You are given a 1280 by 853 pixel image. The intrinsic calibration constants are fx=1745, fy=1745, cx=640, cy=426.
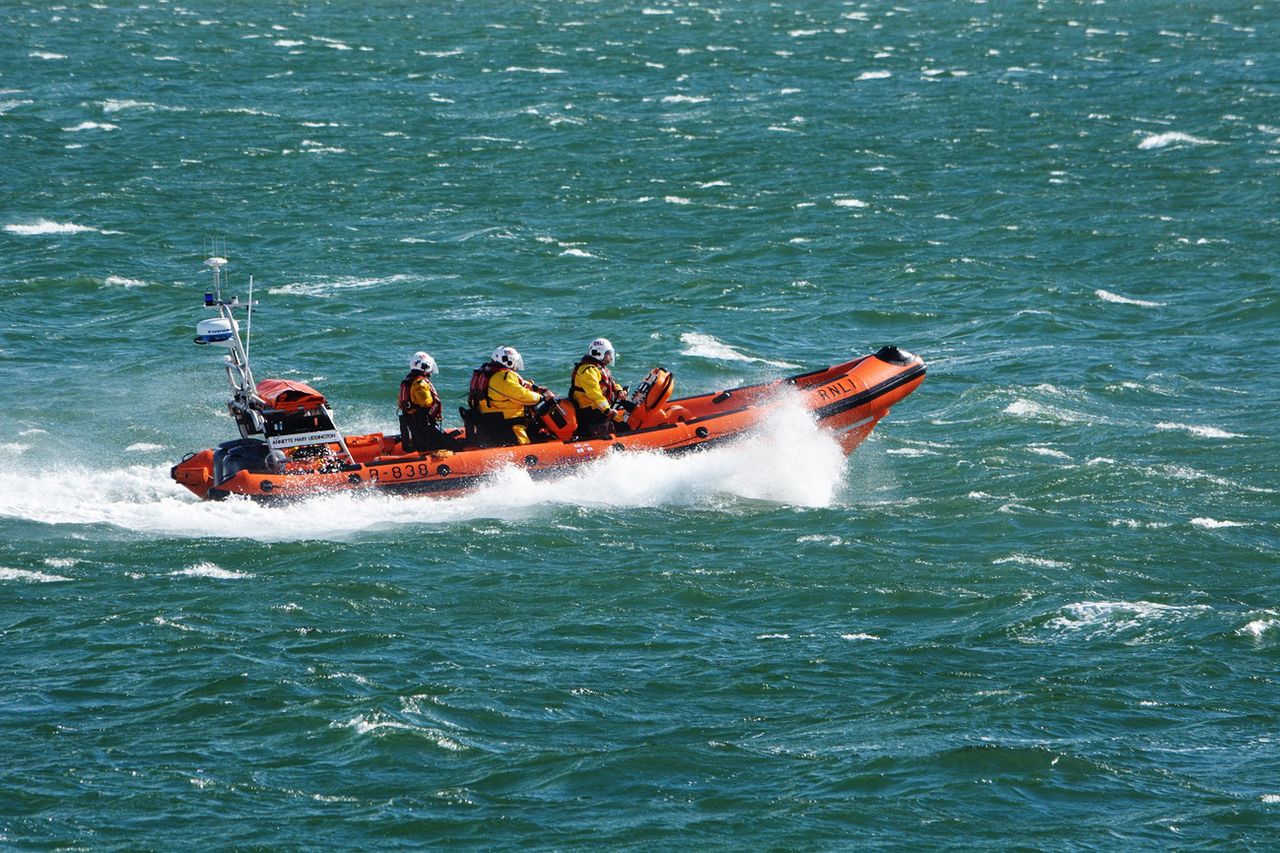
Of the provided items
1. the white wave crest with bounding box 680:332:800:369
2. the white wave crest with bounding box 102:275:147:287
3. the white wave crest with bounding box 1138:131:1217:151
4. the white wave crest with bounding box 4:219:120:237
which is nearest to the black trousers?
the white wave crest with bounding box 680:332:800:369

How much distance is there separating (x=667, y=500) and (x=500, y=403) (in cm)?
197

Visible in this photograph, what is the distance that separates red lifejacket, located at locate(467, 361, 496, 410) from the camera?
1769cm

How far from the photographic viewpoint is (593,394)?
18078 millimetres

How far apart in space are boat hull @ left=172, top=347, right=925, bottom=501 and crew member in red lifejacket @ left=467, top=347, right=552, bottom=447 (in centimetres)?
32

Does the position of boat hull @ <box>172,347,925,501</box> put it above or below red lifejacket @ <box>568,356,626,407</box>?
below

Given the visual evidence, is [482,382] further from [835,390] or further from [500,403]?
[835,390]

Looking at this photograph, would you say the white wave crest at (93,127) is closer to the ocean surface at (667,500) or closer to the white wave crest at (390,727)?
the ocean surface at (667,500)

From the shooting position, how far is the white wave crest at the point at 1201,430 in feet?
65.2

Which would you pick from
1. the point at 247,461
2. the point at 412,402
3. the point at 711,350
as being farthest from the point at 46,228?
the point at 412,402

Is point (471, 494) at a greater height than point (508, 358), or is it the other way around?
point (508, 358)

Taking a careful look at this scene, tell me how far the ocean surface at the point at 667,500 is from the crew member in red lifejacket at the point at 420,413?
86 centimetres

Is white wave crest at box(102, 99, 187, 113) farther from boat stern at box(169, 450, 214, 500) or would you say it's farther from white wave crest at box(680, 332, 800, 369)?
boat stern at box(169, 450, 214, 500)

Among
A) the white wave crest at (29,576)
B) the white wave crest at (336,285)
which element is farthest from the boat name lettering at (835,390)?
the white wave crest at (336,285)

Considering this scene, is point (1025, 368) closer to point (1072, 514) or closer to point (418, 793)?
point (1072, 514)
